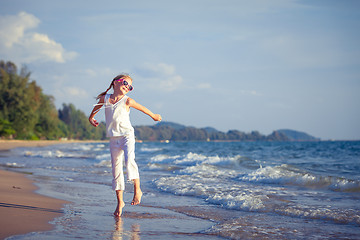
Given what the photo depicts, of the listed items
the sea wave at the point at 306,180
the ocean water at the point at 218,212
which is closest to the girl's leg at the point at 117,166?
the ocean water at the point at 218,212

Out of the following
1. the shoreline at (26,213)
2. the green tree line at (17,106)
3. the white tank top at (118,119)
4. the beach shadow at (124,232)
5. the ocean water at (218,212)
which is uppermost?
the green tree line at (17,106)

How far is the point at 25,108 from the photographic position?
176 ft

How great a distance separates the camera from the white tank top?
14.0 ft

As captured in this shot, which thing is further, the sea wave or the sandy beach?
the sea wave

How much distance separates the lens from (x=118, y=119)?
426 centimetres

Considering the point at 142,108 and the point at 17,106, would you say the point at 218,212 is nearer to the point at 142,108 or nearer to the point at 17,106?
the point at 142,108

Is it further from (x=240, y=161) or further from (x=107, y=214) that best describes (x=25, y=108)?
(x=107, y=214)

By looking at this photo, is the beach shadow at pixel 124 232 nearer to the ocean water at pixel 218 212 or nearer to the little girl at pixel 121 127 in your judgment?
the ocean water at pixel 218 212

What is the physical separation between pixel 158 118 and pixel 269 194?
340 centimetres

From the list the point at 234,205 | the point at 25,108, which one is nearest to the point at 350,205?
the point at 234,205

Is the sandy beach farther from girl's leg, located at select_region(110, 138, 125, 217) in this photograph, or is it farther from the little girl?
the little girl

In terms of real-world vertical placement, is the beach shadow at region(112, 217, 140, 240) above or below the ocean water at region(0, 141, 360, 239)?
above

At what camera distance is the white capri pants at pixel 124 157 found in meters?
4.20

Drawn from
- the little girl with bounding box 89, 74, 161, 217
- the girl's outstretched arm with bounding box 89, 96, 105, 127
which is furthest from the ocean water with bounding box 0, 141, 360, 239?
the girl's outstretched arm with bounding box 89, 96, 105, 127
